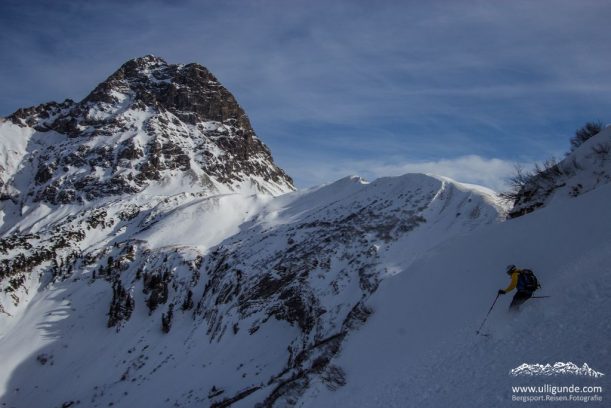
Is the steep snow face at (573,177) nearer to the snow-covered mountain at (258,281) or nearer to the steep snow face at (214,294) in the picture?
the snow-covered mountain at (258,281)

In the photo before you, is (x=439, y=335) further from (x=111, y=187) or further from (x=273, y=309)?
(x=111, y=187)

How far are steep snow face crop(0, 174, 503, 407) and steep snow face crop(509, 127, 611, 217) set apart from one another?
736 cm

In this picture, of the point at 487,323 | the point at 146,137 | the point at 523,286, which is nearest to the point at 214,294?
the point at 487,323

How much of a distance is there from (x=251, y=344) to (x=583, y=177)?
2487 cm

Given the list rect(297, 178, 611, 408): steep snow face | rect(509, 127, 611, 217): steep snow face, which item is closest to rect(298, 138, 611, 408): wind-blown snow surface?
rect(297, 178, 611, 408): steep snow face

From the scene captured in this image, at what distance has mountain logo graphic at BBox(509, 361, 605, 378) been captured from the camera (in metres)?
9.09

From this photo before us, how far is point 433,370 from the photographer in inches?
499

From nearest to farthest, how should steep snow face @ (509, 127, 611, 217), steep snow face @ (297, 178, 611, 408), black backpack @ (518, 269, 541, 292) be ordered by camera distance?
steep snow face @ (297, 178, 611, 408) < black backpack @ (518, 269, 541, 292) < steep snow face @ (509, 127, 611, 217)

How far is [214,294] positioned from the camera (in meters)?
43.8

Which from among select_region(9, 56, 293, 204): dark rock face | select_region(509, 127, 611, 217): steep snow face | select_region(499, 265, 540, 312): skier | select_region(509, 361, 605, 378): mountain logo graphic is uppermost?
select_region(9, 56, 293, 204): dark rock face

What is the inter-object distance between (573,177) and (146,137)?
4256 inches

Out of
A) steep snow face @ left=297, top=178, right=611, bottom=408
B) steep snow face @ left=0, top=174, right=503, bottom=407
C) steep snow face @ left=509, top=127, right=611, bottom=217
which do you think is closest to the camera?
steep snow face @ left=297, top=178, right=611, bottom=408

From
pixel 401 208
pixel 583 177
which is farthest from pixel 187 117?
pixel 583 177

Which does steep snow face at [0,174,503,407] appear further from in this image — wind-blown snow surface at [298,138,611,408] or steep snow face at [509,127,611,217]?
steep snow face at [509,127,611,217]
